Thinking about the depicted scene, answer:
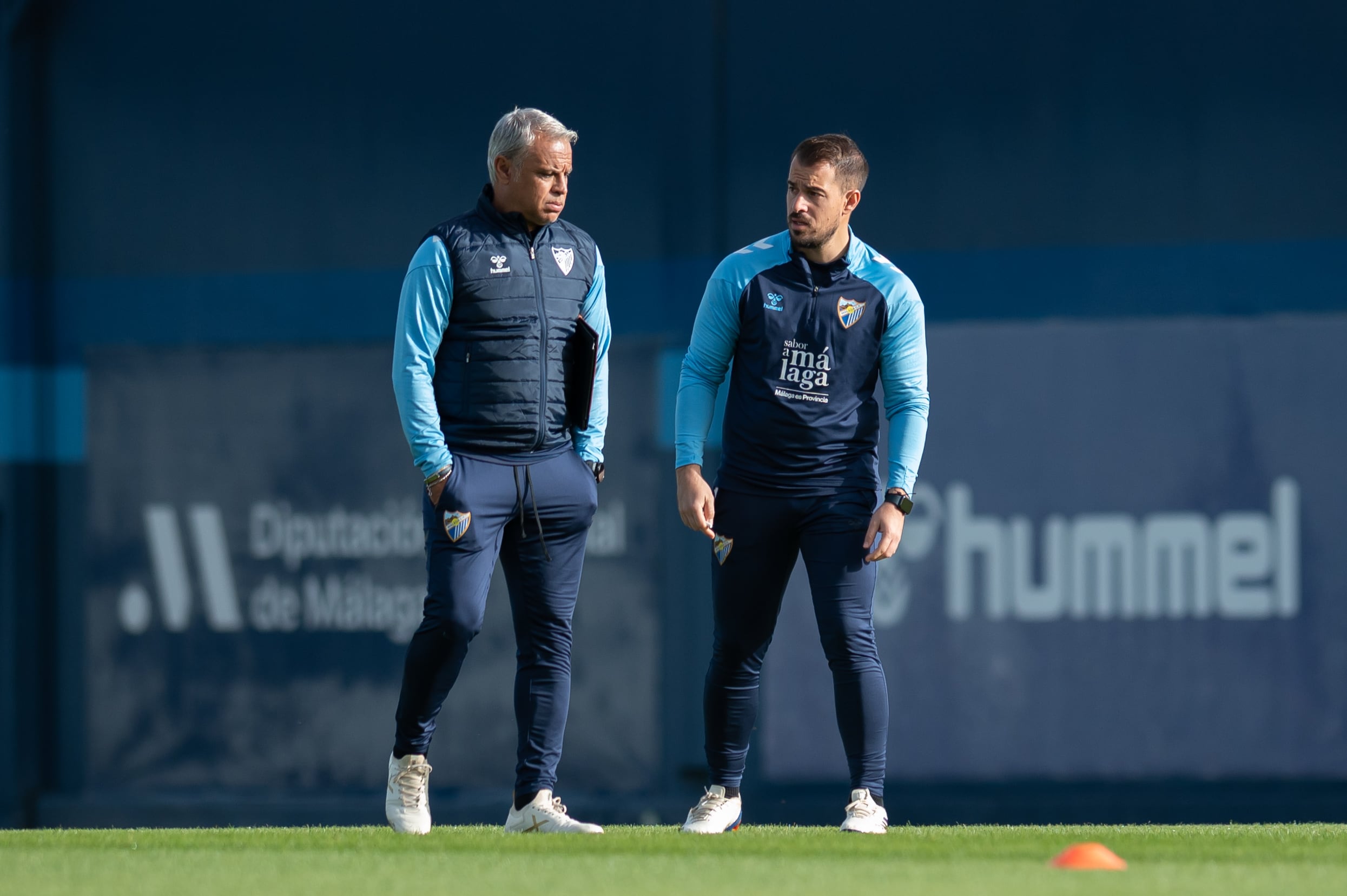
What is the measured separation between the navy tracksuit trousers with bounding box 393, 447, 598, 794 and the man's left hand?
2.45ft

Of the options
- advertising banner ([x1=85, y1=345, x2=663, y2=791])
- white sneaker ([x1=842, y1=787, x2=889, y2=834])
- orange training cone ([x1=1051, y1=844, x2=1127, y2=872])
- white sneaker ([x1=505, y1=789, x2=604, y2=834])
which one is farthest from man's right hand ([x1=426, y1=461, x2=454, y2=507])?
advertising banner ([x1=85, y1=345, x2=663, y2=791])

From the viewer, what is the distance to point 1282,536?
20.5 ft

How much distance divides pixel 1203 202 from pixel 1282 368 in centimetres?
73

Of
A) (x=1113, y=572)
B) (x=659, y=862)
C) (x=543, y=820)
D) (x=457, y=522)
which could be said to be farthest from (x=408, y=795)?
(x=1113, y=572)

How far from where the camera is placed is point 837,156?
159 inches

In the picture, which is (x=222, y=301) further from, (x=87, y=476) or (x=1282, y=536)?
(x=1282, y=536)

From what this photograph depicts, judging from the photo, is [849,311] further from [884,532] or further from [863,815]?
[863,815]

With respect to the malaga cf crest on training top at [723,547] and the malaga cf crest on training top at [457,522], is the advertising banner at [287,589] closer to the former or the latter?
the malaga cf crest on training top at [723,547]

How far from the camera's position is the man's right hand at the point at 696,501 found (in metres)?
3.99

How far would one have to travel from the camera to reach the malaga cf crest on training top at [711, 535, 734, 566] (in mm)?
4082

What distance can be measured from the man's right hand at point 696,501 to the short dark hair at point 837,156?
81cm

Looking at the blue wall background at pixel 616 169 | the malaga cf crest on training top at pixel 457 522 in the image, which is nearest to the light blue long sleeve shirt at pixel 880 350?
the malaga cf crest on training top at pixel 457 522

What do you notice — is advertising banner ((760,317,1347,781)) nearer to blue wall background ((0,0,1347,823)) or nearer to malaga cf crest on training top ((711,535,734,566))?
blue wall background ((0,0,1347,823))

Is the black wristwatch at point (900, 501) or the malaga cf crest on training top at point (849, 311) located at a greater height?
the malaga cf crest on training top at point (849, 311)
